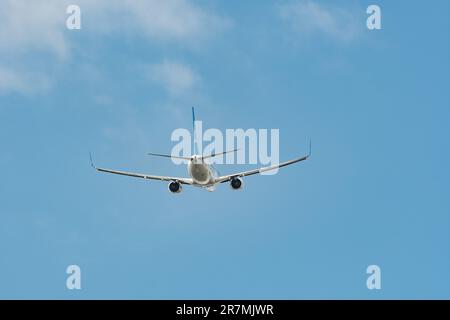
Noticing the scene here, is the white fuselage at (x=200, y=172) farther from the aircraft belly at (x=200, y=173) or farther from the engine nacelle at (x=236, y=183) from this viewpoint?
the engine nacelle at (x=236, y=183)

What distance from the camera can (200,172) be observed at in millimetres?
168000

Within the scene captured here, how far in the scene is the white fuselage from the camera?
166 m

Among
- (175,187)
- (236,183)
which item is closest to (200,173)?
(236,183)

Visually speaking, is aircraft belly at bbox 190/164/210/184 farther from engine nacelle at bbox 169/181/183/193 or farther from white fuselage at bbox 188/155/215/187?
engine nacelle at bbox 169/181/183/193

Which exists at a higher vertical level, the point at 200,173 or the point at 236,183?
the point at 236,183

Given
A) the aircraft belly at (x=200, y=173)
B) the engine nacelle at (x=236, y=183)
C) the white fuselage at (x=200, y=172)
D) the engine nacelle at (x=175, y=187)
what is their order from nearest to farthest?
1. the white fuselage at (x=200, y=172)
2. the aircraft belly at (x=200, y=173)
3. the engine nacelle at (x=236, y=183)
4. the engine nacelle at (x=175, y=187)

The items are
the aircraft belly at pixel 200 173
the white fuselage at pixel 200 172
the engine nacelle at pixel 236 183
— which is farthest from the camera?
the engine nacelle at pixel 236 183

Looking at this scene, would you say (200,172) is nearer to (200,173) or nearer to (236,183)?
(200,173)

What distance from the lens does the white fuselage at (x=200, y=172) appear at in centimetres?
16612

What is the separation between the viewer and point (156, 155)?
16225 centimetres

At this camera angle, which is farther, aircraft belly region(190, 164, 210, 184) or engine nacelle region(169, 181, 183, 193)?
engine nacelle region(169, 181, 183, 193)
